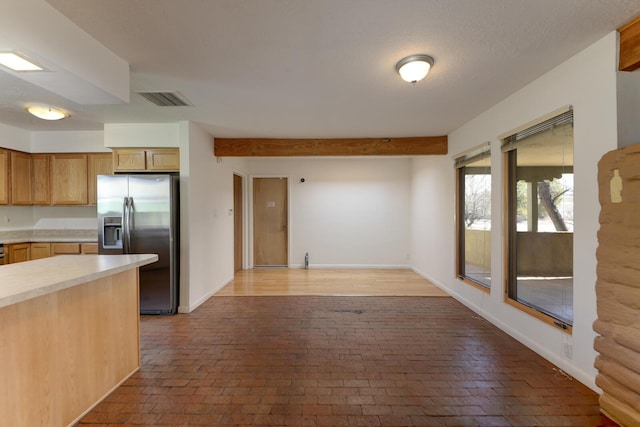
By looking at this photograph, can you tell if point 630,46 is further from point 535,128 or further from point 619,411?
point 619,411

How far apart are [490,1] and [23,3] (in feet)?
8.25

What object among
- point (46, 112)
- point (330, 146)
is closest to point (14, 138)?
point (46, 112)

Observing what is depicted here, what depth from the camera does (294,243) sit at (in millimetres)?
6445

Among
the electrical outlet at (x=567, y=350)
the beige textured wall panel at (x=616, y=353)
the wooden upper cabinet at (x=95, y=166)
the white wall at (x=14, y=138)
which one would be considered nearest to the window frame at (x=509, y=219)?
the electrical outlet at (x=567, y=350)

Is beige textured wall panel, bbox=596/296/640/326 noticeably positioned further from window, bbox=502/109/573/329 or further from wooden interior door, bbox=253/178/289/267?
wooden interior door, bbox=253/178/289/267

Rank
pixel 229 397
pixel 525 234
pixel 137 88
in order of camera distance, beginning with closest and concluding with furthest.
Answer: pixel 229 397 < pixel 137 88 < pixel 525 234

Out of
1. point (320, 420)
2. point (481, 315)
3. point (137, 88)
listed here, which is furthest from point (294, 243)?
point (320, 420)

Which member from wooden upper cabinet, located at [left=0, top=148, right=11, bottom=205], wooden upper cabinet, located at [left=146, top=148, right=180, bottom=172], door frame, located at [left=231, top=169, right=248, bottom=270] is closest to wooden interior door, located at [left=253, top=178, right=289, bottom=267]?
door frame, located at [left=231, top=169, right=248, bottom=270]

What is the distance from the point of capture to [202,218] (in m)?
4.08

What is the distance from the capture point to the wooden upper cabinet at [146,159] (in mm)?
3801

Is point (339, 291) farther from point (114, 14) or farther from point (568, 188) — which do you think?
point (114, 14)

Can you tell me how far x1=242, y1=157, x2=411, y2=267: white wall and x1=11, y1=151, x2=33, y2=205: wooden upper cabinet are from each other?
3.46 m

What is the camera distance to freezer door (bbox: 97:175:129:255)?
141 inches

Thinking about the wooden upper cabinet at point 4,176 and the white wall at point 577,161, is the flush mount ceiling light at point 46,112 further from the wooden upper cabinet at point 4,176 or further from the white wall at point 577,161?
the white wall at point 577,161
